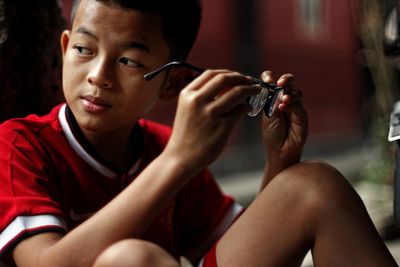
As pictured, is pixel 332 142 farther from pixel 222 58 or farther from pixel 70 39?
pixel 70 39

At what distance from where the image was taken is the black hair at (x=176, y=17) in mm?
1416

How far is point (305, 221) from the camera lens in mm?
1452

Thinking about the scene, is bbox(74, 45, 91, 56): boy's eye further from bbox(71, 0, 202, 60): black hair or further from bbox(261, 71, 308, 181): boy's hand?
bbox(261, 71, 308, 181): boy's hand

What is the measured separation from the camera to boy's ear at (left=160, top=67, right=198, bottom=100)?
1.62 meters

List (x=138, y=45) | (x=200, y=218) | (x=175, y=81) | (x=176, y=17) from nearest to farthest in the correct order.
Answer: (x=138, y=45)
(x=176, y=17)
(x=175, y=81)
(x=200, y=218)

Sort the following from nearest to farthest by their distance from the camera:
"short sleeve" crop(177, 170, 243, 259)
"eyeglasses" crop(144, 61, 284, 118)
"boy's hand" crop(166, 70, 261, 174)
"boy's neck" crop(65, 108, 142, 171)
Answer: "boy's hand" crop(166, 70, 261, 174)
"eyeglasses" crop(144, 61, 284, 118)
"boy's neck" crop(65, 108, 142, 171)
"short sleeve" crop(177, 170, 243, 259)

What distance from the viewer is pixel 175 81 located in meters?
1.65

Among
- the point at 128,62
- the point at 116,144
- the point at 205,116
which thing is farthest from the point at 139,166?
the point at 205,116

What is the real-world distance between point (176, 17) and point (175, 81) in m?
0.18

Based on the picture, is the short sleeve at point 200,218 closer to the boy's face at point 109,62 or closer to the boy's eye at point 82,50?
the boy's face at point 109,62

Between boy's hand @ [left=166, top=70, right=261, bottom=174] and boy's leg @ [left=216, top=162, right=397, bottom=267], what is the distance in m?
0.39

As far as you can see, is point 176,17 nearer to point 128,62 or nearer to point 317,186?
point 128,62

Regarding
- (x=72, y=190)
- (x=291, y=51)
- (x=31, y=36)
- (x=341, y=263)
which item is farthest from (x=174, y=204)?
(x=291, y=51)

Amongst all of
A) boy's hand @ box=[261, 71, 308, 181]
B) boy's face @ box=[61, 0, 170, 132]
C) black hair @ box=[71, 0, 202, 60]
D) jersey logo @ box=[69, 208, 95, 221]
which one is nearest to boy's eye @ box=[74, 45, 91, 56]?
boy's face @ box=[61, 0, 170, 132]
